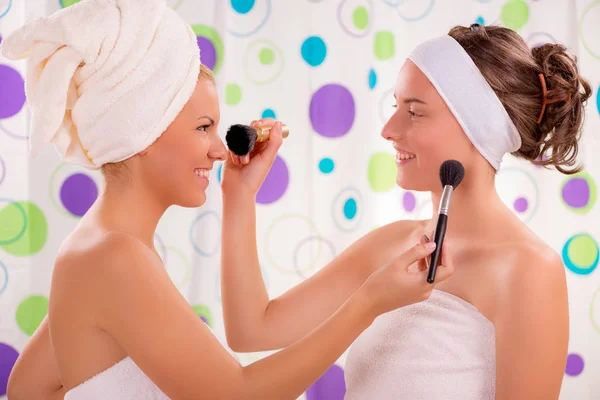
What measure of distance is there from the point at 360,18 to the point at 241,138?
32.4 inches

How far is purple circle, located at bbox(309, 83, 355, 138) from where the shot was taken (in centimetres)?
Result: 162

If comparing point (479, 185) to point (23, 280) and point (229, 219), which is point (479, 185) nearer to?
point (229, 219)

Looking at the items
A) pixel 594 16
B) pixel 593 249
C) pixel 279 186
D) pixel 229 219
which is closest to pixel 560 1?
pixel 594 16

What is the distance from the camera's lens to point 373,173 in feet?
5.49

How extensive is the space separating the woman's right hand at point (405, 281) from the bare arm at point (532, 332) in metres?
0.13

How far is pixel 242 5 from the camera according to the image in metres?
1.58

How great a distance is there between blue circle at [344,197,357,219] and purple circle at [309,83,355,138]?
6.6 inches

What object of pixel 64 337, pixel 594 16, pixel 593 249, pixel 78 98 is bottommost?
pixel 593 249

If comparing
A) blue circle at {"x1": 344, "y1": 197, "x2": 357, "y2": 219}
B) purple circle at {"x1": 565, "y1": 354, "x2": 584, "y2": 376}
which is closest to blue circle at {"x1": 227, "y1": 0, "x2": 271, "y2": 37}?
blue circle at {"x1": 344, "y1": 197, "x2": 357, "y2": 219}

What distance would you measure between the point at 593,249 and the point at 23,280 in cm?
139

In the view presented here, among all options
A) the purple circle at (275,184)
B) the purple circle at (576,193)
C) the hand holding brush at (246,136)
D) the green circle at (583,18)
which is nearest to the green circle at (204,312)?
the purple circle at (275,184)

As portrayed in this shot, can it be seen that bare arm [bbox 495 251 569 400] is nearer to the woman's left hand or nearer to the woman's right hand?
the woman's right hand

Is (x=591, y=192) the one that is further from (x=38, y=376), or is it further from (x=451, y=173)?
(x=38, y=376)

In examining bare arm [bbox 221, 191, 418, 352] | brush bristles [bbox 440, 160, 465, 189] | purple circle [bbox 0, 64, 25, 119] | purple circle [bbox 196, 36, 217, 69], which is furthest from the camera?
purple circle [bbox 196, 36, 217, 69]
